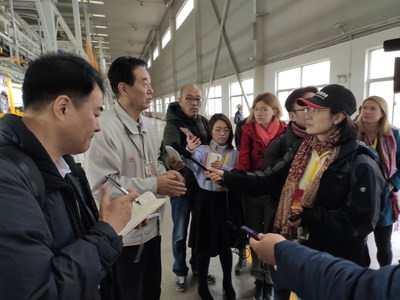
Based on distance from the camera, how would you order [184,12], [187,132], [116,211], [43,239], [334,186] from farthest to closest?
[184,12]
[187,132]
[334,186]
[116,211]
[43,239]

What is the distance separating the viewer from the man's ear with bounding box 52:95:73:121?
2.16 ft

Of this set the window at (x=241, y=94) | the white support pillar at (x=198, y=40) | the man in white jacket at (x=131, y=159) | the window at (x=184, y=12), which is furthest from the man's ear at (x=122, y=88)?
the window at (x=184, y=12)

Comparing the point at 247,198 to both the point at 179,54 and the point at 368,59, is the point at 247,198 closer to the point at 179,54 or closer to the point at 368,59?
the point at 368,59

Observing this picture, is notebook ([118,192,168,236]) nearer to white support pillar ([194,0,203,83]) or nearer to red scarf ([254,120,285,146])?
red scarf ([254,120,285,146])

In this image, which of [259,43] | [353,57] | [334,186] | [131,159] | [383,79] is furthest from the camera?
[259,43]

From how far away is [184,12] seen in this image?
11594 mm

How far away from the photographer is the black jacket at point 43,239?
47cm

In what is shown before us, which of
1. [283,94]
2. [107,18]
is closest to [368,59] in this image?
[283,94]

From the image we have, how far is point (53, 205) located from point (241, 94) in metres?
7.38

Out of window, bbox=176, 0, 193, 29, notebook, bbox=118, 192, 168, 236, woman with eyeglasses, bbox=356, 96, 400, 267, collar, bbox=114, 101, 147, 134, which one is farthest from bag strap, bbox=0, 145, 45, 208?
window, bbox=176, 0, 193, 29

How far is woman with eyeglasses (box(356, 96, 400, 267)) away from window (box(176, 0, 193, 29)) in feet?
34.6

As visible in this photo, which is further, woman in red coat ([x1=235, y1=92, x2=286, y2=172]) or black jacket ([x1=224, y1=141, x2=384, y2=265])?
woman in red coat ([x1=235, y1=92, x2=286, y2=172])

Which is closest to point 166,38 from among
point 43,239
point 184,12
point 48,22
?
point 184,12

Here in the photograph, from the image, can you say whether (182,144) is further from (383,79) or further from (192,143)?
(383,79)
